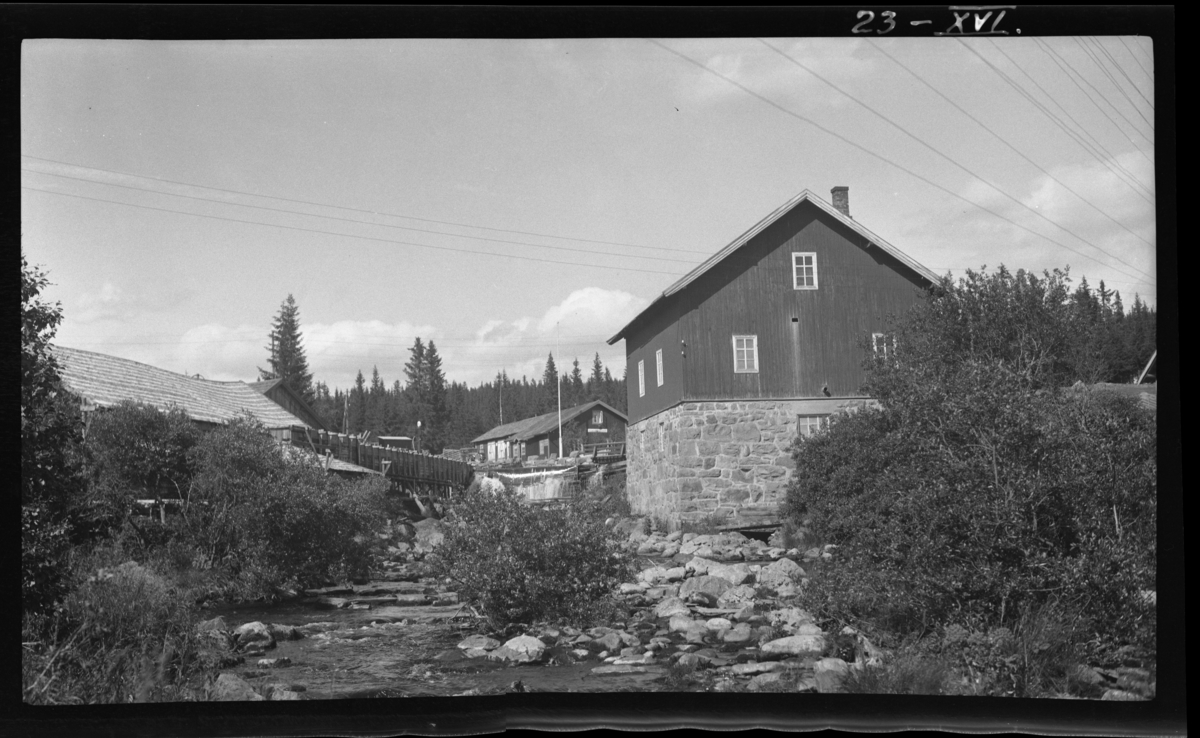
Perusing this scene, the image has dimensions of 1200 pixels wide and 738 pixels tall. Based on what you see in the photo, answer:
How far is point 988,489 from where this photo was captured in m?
6.01

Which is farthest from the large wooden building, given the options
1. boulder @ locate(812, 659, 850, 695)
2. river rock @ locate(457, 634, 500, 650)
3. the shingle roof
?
the shingle roof

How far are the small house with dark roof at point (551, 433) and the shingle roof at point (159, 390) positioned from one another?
5.97 ft

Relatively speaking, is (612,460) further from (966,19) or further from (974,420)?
(966,19)

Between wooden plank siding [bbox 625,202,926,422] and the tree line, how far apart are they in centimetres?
60

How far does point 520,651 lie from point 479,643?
40 cm

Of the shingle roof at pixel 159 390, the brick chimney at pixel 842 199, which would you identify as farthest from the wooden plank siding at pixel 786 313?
the shingle roof at pixel 159 390

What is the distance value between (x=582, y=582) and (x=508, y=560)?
742mm

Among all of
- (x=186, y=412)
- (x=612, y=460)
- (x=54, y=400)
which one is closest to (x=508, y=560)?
(x=612, y=460)

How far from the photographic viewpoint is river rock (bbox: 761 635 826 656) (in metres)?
6.38

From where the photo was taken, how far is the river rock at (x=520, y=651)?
6460mm

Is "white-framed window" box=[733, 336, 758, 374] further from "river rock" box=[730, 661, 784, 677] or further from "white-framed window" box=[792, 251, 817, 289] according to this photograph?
"river rock" box=[730, 661, 784, 677]

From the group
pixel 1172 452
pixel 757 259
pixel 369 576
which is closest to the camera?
pixel 1172 452

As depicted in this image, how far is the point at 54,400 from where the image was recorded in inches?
237

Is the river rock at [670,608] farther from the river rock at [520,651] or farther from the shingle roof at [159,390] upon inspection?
the shingle roof at [159,390]
